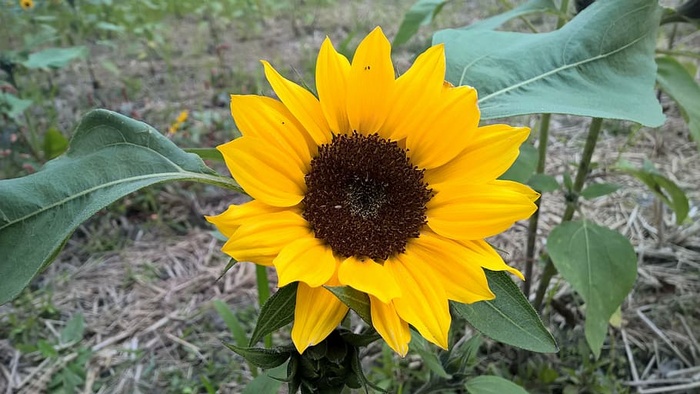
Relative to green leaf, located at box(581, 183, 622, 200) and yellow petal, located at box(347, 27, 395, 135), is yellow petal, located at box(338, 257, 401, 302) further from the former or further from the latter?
green leaf, located at box(581, 183, 622, 200)

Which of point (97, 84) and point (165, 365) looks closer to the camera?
point (165, 365)

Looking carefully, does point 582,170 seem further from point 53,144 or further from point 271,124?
point 53,144

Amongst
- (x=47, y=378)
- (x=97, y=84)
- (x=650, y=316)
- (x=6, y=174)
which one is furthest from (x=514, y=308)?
(x=97, y=84)

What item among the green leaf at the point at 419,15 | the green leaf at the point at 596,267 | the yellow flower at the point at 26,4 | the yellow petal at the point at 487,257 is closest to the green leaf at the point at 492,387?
the green leaf at the point at 596,267

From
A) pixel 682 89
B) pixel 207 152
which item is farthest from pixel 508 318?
pixel 682 89

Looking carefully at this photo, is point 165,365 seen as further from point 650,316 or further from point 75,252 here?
point 650,316
